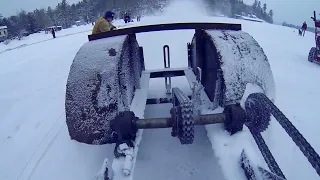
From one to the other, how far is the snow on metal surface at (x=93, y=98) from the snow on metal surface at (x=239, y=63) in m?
1.31

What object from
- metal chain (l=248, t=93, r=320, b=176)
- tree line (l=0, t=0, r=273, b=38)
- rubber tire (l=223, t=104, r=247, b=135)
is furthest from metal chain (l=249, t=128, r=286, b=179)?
tree line (l=0, t=0, r=273, b=38)

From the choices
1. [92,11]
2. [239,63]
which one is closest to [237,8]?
[92,11]

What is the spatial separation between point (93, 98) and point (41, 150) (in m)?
1.62

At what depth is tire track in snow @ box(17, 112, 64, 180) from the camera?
3403 millimetres

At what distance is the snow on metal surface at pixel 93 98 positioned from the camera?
293cm

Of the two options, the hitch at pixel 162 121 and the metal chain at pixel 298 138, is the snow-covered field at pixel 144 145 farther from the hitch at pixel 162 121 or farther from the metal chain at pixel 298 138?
the metal chain at pixel 298 138

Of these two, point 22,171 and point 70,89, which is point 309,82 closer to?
point 70,89

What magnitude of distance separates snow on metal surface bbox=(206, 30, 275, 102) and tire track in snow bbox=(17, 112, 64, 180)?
2.75m

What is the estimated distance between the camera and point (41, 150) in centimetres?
388

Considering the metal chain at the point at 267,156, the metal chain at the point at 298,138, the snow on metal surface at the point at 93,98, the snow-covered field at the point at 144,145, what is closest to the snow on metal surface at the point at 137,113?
the snow on metal surface at the point at 93,98

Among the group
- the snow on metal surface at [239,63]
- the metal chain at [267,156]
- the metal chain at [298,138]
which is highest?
the snow on metal surface at [239,63]

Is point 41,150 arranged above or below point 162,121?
below

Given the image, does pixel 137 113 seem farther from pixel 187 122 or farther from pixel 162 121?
pixel 187 122

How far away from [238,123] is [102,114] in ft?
4.90
